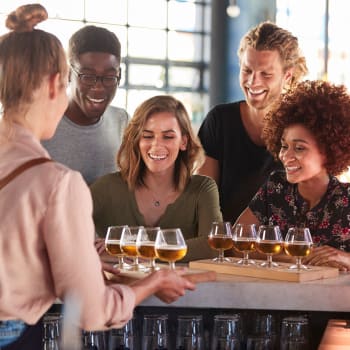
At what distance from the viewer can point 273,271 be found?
9.82 feet

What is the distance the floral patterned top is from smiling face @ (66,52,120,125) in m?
0.89

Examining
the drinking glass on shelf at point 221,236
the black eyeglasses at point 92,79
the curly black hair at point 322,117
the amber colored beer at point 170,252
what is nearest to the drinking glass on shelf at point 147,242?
the amber colored beer at point 170,252

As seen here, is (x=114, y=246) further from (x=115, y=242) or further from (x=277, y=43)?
(x=277, y=43)

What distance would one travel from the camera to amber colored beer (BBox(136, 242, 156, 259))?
2996 millimetres

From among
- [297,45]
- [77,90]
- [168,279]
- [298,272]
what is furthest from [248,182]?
[168,279]

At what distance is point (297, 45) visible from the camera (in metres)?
4.38

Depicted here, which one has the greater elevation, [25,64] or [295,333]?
[25,64]

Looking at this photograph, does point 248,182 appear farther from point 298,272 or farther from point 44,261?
point 44,261

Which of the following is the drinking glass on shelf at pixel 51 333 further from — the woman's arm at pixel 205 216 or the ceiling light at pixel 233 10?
the ceiling light at pixel 233 10

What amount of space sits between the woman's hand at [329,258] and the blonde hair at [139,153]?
95 cm

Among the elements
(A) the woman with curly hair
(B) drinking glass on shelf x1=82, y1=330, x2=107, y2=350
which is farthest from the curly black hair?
(B) drinking glass on shelf x1=82, y1=330, x2=107, y2=350

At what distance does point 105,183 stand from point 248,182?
83cm

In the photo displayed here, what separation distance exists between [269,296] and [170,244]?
394mm

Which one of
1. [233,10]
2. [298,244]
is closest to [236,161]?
[298,244]
